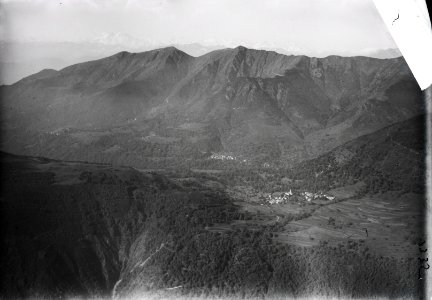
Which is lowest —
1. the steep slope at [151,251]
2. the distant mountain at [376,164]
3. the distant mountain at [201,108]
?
the steep slope at [151,251]

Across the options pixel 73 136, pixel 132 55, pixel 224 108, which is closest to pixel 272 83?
pixel 132 55

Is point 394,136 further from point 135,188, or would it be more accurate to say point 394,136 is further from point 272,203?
point 135,188

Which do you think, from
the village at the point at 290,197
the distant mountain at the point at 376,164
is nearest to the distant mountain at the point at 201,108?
the distant mountain at the point at 376,164

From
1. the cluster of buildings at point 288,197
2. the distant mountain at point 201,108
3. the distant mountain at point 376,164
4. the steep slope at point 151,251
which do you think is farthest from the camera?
the distant mountain at point 201,108

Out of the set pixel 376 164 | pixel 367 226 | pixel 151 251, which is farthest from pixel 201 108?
pixel 151 251

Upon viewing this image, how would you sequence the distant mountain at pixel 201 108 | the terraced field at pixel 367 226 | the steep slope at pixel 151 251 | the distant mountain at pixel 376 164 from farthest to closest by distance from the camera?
the distant mountain at pixel 201 108 < the distant mountain at pixel 376 164 < the terraced field at pixel 367 226 < the steep slope at pixel 151 251

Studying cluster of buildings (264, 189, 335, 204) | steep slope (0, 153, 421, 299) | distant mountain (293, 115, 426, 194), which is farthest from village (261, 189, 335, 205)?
steep slope (0, 153, 421, 299)

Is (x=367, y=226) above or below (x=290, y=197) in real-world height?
below

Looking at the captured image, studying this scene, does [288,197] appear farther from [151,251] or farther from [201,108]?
[201,108]

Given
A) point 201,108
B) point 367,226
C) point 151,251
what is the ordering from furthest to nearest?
point 201,108 → point 367,226 → point 151,251

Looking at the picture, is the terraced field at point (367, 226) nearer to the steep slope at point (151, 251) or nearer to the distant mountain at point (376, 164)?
the steep slope at point (151, 251)
